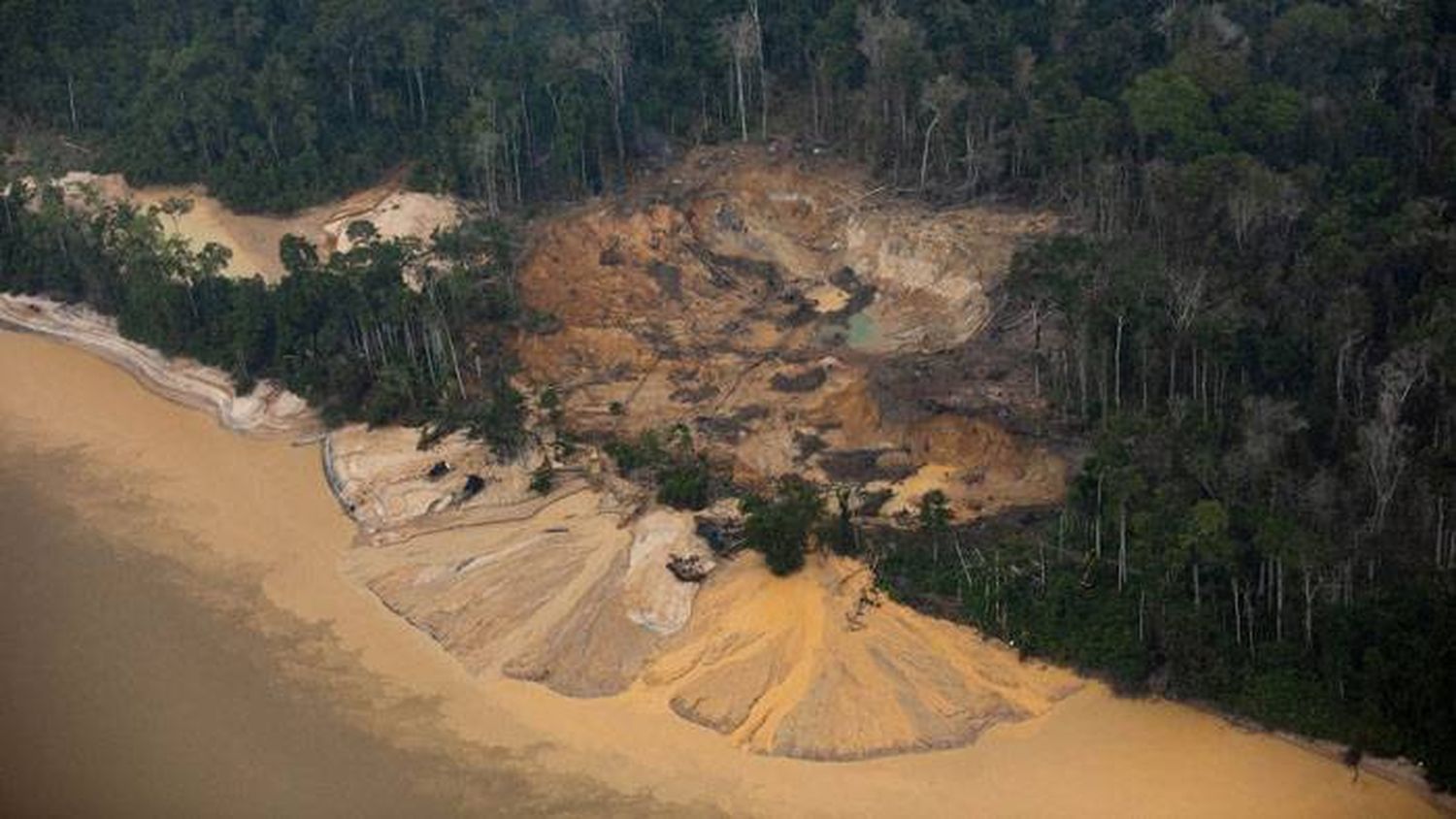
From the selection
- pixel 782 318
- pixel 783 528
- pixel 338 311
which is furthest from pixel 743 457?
pixel 338 311

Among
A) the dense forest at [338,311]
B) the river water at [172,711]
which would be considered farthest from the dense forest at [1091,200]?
the river water at [172,711]

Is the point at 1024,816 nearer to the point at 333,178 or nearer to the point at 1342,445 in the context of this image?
the point at 1342,445

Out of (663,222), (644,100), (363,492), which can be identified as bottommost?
(363,492)

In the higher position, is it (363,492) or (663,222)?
(663,222)

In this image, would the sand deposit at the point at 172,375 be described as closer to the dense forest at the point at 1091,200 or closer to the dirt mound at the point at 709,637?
the dense forest at the point at 1091,200

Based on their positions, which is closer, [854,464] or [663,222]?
[854,464]

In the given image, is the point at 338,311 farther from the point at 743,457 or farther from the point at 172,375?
the point at 743,457

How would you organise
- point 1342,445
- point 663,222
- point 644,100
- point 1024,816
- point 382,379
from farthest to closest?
1. point 644,100
2. point 663,222
3. point 382,379
4. point 1342,445
5. point 1024,816

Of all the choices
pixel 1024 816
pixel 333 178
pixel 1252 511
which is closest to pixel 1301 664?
pixel 1252 511
